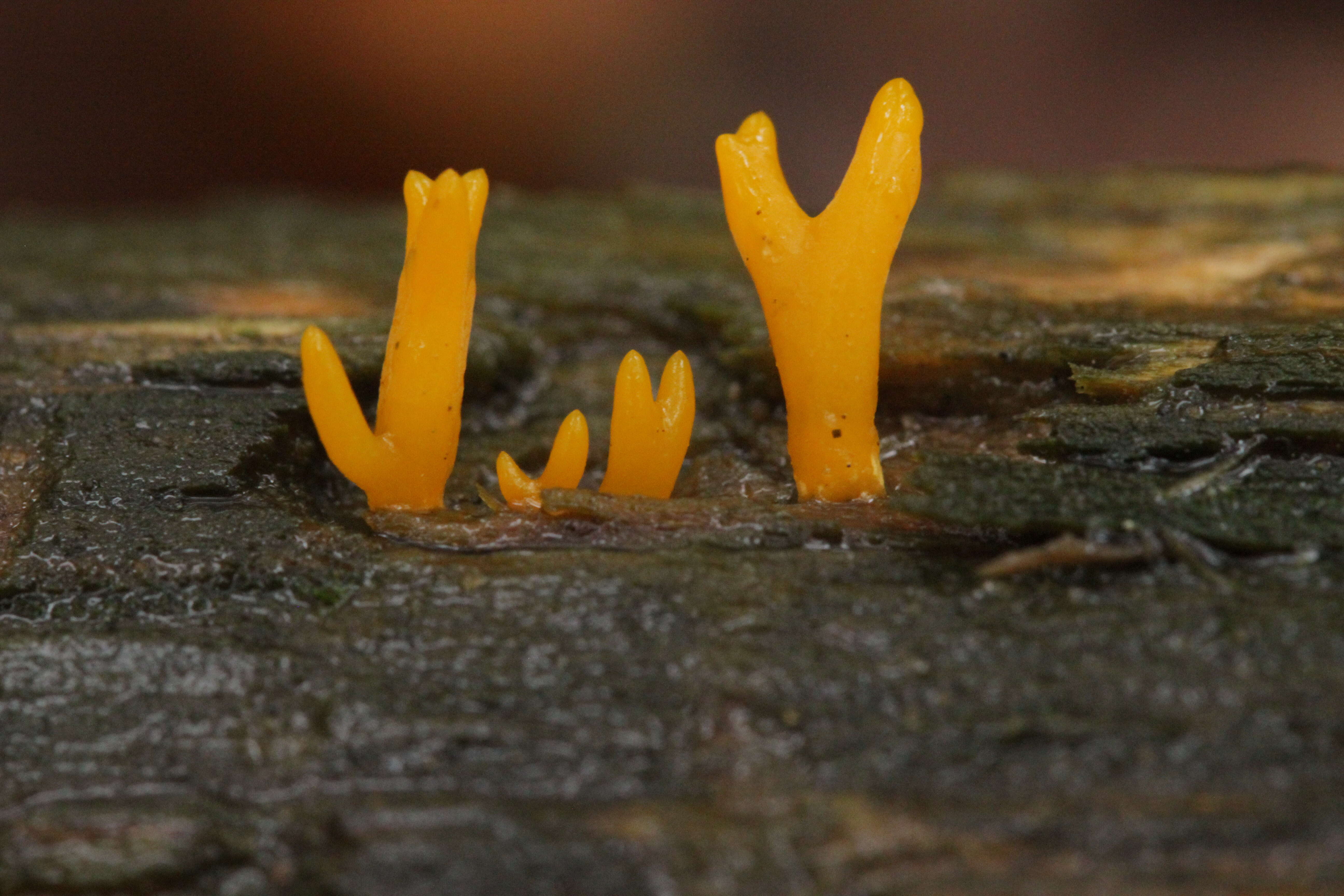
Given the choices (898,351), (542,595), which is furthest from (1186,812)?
(898,351)

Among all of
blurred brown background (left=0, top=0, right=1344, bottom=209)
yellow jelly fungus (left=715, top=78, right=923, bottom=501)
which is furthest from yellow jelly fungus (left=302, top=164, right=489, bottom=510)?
blurred brown background (left=0, top=0, right=1344, bottom=209)

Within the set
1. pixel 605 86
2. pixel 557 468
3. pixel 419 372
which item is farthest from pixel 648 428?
pixel 605 86

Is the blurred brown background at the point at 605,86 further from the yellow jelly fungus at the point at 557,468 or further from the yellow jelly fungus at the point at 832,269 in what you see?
the yellow jelly fungus at the point at 557,468

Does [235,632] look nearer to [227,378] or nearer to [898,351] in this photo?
[227,378]

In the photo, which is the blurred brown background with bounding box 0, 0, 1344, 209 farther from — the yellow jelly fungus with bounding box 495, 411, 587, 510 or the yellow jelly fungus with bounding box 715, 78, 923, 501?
the yellow jelly fungus with bounding box 495, 411, 587, 510

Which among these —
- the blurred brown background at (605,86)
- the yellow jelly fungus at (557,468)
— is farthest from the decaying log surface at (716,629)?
the blurred brown background at (605,86)

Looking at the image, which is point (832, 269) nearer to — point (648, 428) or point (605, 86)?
point (648, 428)
